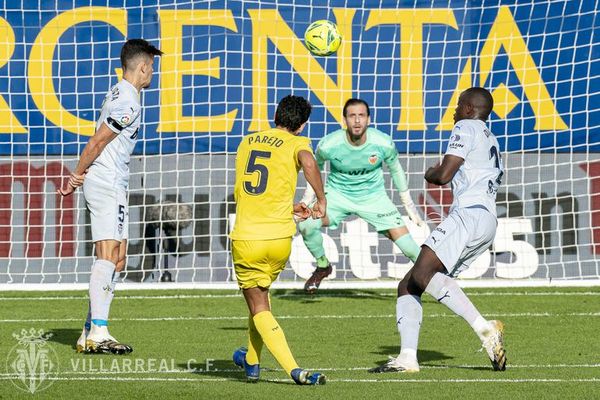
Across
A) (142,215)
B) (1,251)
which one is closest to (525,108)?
(142,215)

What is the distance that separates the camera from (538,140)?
18.6m

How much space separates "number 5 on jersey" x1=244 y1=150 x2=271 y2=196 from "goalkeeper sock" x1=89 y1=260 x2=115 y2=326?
87.0 inches

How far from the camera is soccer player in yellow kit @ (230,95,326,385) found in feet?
26.6

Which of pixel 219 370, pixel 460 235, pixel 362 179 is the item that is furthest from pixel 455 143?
pixel 362 179

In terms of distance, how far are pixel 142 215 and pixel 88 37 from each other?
3040 millimetres

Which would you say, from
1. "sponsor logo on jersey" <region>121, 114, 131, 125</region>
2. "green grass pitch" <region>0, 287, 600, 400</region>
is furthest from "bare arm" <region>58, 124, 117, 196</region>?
"green grass pitch" <region>0, 287, 600, 400</region>

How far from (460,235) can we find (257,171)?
5.21 feet

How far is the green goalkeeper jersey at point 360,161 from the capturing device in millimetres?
13992

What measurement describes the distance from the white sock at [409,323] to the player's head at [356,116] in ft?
17.4

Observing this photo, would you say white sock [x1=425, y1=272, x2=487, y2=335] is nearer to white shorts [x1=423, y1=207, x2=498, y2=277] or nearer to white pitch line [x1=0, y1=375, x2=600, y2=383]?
white shorts [x1=423, y1=207, x2=498, y2=277]

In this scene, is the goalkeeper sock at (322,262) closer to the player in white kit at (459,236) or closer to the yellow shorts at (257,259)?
the player in white kit at (459,236)

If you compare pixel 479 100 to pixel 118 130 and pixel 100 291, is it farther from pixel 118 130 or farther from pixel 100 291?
pixel 100 291

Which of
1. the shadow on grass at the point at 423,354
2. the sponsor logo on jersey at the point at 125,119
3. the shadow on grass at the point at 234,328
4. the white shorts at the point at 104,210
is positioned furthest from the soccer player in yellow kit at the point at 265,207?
the shadow on grass at the point at 234,328

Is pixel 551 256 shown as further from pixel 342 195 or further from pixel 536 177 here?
pixel 342 195
